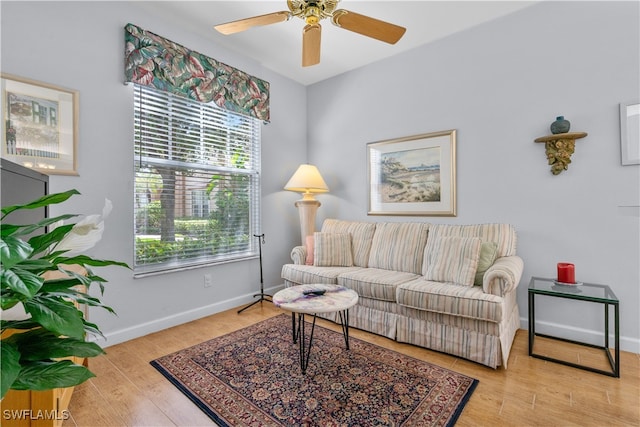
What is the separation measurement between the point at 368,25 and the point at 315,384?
227 centimetres

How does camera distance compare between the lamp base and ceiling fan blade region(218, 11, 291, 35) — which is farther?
the lamp base

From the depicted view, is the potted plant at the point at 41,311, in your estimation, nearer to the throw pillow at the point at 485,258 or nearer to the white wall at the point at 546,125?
the throw pillow at the point at 485,258

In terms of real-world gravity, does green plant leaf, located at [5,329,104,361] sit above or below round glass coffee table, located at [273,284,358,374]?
above

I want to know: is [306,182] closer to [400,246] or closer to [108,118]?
[400,246]

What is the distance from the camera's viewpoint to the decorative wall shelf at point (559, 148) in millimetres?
2400


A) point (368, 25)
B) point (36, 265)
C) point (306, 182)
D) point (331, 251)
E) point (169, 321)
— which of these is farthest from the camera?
point (306, 182)

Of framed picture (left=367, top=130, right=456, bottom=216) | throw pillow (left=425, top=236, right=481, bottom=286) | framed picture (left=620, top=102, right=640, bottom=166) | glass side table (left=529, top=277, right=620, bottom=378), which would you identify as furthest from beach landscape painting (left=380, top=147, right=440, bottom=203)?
framed picture (left=620, top=102, right=640, bottom=166)

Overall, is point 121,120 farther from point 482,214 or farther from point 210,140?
point 482,214

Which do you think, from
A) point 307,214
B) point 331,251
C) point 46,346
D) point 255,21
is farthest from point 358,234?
point 46,346

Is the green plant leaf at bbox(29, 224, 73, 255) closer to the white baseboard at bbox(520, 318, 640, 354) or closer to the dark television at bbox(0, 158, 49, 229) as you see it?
the dark television at bbox(0, 158, 49, 229)

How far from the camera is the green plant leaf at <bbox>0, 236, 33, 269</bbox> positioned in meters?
0.51

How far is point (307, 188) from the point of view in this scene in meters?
3.48

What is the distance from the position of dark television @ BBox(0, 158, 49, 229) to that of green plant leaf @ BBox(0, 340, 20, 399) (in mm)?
941

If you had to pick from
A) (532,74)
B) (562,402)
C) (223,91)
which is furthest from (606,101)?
(223,91)
